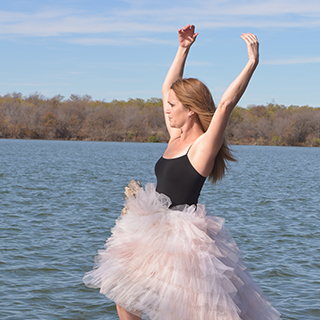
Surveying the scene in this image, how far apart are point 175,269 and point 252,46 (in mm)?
1682

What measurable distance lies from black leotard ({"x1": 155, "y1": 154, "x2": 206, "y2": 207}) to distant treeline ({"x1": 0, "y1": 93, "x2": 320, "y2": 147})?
105761 millimetres

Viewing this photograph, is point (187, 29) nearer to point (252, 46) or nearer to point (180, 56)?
point (180, 56)

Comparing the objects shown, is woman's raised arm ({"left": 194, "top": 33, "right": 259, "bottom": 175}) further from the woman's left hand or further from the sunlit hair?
the sunlit hair

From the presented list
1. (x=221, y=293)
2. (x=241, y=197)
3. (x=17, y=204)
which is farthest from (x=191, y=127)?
(x=241, y=197)

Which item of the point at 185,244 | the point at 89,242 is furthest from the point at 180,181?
the point at 89,242

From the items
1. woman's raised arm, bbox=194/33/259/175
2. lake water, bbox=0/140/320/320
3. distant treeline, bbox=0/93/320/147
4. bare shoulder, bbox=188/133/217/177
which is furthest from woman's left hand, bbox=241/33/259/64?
distant treeline, bbox=0/93/320/147

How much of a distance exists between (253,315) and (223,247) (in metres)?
0.57

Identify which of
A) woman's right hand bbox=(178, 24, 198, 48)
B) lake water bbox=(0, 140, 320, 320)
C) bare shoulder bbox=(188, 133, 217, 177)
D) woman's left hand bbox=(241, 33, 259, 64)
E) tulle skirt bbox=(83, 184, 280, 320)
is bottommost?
lake water bbox=(0, 140, 320, 320)

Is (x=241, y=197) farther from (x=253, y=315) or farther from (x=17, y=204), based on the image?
(x=253, y=315)

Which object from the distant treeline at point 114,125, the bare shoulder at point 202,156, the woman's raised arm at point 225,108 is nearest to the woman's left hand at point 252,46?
the woman's raised arm at point 225,108

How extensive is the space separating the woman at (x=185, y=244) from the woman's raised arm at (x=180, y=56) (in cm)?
58

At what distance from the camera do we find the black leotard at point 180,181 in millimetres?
3514

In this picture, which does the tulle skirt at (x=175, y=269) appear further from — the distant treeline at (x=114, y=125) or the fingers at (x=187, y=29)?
the distant treeline at (x=114, y=125)

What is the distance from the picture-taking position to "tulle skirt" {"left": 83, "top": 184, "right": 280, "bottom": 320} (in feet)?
10.8
